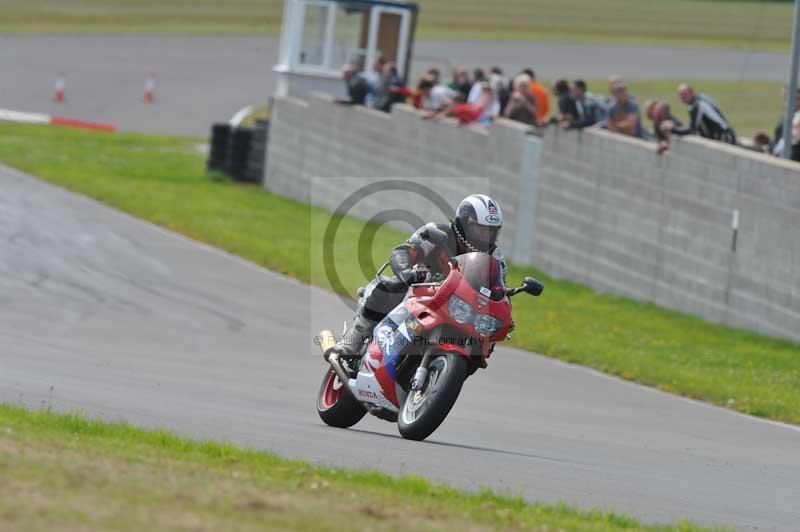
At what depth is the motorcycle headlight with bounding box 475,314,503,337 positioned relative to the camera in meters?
10.4

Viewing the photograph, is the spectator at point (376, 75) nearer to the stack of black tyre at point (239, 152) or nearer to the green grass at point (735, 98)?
the stack of black tyre at point (239, 152)

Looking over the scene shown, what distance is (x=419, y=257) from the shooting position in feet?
36.2

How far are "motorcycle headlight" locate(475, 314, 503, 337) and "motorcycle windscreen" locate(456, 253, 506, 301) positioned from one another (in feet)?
0.44

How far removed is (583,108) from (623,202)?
2.03 metres

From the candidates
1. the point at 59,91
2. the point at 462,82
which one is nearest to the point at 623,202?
the point at 462,82

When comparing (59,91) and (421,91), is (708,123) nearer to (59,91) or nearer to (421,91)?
(421,91)

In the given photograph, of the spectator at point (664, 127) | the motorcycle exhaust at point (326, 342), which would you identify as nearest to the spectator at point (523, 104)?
the spectator at point (664, 127)

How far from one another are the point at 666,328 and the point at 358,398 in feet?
31.6

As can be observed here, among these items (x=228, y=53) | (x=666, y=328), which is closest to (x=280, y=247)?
(x=666, y=328)

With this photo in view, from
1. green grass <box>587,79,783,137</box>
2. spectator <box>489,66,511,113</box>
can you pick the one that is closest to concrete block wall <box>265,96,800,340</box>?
spectator <box>489,66,511,113</box>

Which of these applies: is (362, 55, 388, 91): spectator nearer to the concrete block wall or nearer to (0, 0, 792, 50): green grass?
the concrete block wall

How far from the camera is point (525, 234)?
24.8 m

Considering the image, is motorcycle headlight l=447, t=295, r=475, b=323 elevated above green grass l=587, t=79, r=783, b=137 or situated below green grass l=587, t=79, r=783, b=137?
below

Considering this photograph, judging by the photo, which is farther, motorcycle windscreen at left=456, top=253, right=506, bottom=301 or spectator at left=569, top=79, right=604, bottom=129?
spectator at left=569, top=79, right=604, bottom=129
